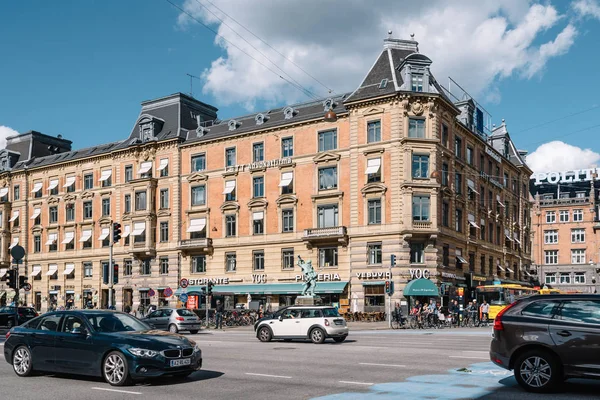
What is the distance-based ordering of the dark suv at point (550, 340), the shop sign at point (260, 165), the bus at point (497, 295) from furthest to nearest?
the shop sign at point (260, 165) < the bus at point (497, 295) < the dark suv at point (550, 340)

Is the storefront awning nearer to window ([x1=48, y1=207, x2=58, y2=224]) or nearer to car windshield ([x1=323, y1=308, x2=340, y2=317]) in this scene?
window ([x1=48, y1=207, x2=58, y2=224])

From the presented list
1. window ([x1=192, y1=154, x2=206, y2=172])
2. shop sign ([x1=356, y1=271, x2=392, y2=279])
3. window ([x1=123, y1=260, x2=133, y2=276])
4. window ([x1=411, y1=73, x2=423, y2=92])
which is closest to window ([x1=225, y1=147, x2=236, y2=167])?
window ([x1=192, y1=154, x2=206, y2=172])

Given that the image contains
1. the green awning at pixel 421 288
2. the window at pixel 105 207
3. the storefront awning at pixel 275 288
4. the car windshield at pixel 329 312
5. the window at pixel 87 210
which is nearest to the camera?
the car windshield at pixel 329 312

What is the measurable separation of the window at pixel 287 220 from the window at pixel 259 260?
298 centimetres

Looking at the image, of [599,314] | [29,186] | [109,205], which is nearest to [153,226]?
[109,205]

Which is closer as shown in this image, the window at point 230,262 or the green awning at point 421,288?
the green awning at point 421,288

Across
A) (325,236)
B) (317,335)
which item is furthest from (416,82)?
(317,335)

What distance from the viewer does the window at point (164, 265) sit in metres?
60.4

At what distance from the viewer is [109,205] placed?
212ft

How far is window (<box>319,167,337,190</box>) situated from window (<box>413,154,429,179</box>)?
20.7 ft

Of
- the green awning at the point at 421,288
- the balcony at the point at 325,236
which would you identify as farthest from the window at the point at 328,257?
the green awning at the point at 421,288

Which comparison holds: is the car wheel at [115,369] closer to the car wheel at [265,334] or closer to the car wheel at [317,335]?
the car wheel at [317,335]

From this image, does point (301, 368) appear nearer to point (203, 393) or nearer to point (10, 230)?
point (203, 393)

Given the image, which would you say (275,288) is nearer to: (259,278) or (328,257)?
(259,278)
